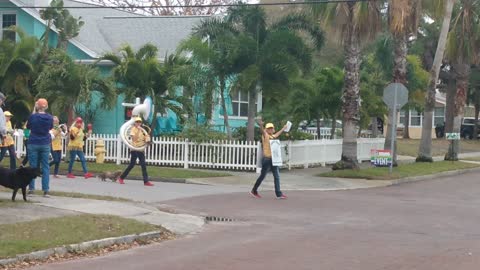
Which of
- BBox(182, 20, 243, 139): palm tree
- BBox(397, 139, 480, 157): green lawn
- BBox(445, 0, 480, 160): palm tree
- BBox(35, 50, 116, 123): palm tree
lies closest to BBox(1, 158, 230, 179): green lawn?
BBox(35, 50, 116, 123): palm tree

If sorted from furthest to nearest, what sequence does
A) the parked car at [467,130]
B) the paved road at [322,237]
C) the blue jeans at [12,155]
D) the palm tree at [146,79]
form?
the parked car at [467,130]
the palm tree at [146,79]
the blue jeans at [12,155]
the paved road at [322,237]

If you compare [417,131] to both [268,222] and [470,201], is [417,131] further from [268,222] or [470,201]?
[268,222]

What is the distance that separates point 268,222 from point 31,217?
13.5 feet

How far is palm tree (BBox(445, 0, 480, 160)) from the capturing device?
100 ft

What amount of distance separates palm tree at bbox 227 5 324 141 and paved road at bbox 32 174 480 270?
6753mm

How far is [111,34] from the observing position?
3344 cm

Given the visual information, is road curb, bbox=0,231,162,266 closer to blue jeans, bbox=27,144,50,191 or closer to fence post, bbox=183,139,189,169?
blue jeans, bbox=27,144,50,191

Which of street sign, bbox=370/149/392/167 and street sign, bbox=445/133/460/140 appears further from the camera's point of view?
street sign, bbox=445/133/460/140

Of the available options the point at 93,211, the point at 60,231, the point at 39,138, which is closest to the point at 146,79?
the point at 39,138

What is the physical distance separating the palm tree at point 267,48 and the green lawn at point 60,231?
12554 millimetres

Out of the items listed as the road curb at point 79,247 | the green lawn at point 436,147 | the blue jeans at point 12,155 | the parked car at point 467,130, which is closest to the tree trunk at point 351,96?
the blue jeans at point 12,155

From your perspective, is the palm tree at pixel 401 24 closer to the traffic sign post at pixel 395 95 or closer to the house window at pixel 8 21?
the traffic sign post at pixel 395 95

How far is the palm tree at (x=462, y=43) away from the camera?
100ft

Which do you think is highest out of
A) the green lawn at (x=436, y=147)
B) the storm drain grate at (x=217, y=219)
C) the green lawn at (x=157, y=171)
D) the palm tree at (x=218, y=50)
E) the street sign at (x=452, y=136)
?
the palm tree at (x=218, y=50)
